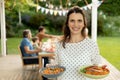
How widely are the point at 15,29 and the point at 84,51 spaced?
1227 cm

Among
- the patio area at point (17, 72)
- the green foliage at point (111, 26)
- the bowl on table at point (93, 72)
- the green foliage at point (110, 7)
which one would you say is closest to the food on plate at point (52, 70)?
the bowl on table at point (93, 72)

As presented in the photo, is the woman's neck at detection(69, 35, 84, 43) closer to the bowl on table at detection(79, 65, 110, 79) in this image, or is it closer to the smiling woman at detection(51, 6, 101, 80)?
the smiling woman at detection(51, 6, 101, 80)

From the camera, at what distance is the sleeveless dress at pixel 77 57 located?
1.92m

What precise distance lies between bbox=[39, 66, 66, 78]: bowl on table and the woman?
0.16ft

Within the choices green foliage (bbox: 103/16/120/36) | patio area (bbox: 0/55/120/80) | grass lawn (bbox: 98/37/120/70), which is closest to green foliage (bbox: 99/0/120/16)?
green foliage (bbox: 103/16/120/36)

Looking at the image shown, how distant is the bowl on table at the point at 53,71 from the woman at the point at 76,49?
5 cm

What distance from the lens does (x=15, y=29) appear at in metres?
13.9

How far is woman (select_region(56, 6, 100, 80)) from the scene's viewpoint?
1.91 meters

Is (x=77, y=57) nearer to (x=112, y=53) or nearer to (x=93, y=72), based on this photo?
(x=93, y=72)

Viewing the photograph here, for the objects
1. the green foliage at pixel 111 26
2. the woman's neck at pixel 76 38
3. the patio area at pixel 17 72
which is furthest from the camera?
the green foliage at pixel 111 26

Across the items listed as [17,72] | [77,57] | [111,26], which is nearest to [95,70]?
[77,57]

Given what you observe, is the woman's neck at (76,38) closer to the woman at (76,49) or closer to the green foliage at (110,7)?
the woman at (76,49)

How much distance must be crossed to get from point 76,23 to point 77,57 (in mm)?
237

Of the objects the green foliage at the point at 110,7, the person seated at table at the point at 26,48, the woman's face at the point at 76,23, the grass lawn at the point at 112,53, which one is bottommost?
the grass lawn at the point at 112,53
